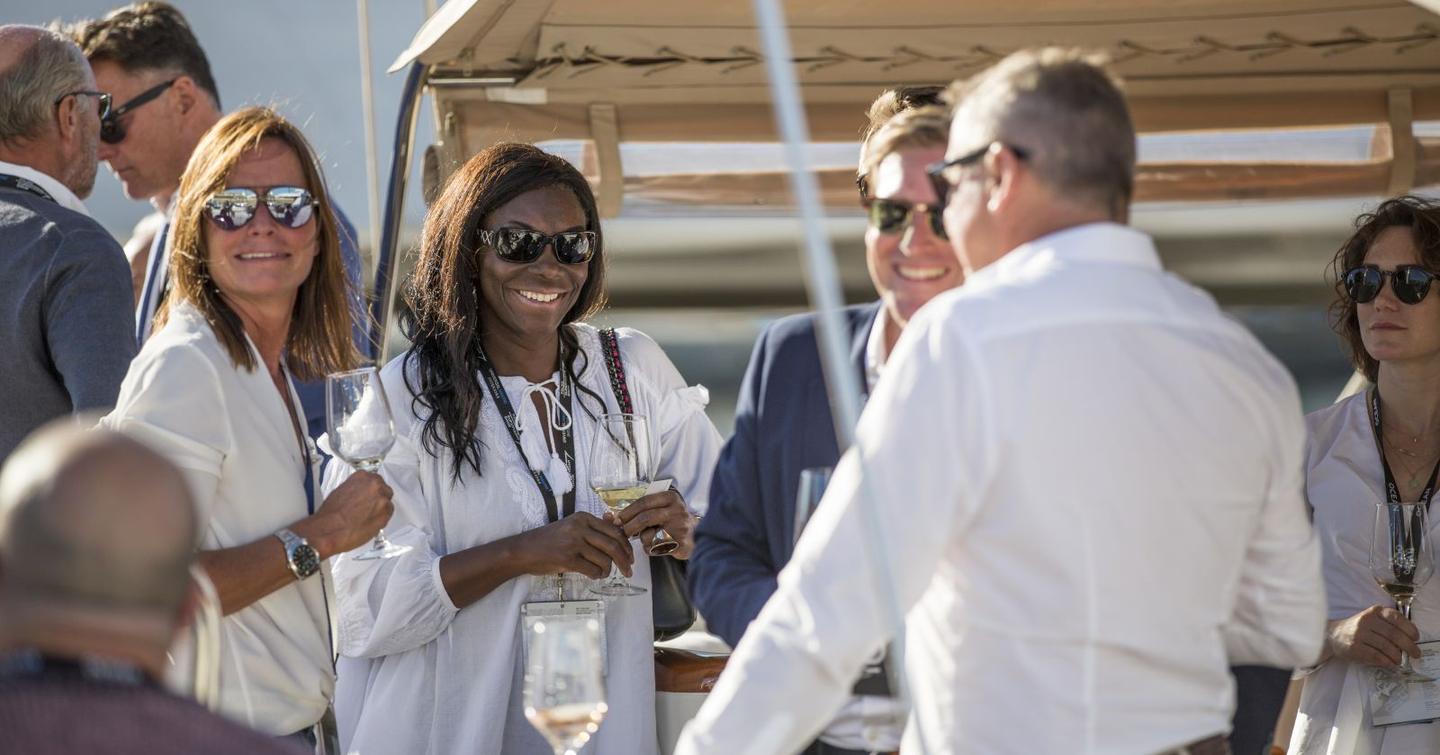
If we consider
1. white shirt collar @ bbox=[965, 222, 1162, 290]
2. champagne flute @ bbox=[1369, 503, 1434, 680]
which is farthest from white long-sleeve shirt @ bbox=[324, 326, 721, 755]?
champagne flute @ bbox=[1369, 503, 1434, 680]

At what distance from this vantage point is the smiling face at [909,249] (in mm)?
2260

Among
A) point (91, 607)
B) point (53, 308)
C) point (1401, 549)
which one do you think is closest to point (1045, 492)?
point (91, 607)

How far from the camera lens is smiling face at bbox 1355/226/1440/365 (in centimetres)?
363

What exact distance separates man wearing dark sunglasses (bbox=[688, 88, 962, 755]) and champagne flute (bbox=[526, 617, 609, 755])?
0.42 meters

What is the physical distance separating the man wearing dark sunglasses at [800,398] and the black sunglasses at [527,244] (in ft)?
2.46

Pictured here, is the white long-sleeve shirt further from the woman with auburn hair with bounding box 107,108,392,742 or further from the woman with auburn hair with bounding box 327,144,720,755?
the woman with auburn hair with bounding box 107,108,392,742

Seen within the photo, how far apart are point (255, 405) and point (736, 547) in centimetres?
84

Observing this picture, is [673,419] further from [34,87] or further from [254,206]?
[34,87]

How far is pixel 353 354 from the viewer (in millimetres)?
3078

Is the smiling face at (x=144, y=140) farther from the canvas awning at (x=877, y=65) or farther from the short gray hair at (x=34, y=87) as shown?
the short gray hair at (x=34, y=87)

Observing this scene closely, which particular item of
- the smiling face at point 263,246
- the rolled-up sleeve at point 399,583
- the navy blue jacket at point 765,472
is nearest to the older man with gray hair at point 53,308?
the smiling face at point 263,246

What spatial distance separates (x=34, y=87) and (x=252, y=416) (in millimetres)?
1102

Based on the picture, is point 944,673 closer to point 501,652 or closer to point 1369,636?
point 501,652

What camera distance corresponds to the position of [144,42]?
4574 mm
